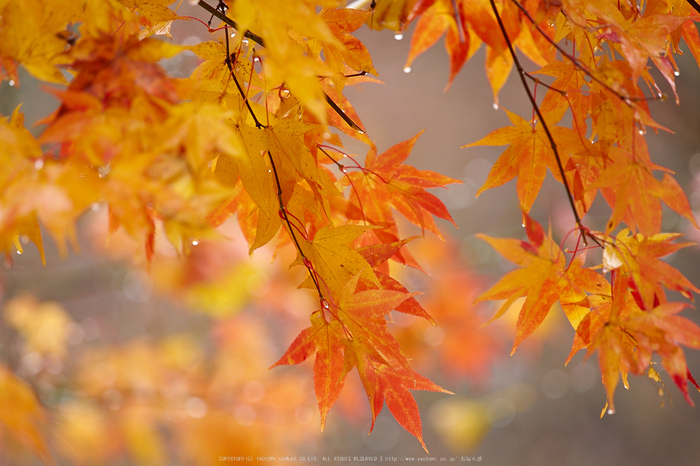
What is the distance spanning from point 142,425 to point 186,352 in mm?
428

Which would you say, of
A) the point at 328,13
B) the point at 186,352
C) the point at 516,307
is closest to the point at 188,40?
the point at 186,352

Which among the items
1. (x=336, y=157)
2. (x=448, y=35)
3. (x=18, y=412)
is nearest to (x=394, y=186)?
(x=336, y=157)

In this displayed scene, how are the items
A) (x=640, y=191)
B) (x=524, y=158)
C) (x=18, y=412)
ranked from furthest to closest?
(x=18, y=412)
(x=524, y=158)
(x=640, y=191)

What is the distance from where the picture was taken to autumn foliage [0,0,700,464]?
293 millimetres

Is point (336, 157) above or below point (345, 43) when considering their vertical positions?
below

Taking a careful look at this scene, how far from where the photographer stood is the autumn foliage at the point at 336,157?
29 centimetres

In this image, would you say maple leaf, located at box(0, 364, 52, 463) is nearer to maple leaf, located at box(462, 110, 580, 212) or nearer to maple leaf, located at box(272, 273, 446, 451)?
maple leaf, located at box(272, 273, 446, 451)

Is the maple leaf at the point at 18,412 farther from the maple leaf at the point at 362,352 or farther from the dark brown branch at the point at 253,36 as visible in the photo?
the dark brown branch at the point at 253,36

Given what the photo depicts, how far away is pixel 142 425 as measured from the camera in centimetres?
190

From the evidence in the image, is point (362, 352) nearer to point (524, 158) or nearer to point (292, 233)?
point (292, 233)

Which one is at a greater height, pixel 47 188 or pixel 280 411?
pixel 47 188

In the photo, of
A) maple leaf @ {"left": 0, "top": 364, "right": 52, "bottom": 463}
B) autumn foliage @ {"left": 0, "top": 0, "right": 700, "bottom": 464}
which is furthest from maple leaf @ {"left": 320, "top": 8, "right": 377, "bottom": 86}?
maple leaf @ {"left": 0, "top": 364, "right": 52, "bottom": 463}

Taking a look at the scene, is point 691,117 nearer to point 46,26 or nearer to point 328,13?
point 328,13

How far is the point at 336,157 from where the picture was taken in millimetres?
548
